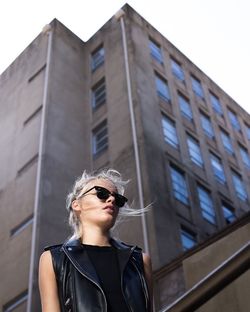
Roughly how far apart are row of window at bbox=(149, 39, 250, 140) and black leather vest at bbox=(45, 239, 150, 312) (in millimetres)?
→ 23803

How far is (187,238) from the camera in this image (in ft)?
65.4

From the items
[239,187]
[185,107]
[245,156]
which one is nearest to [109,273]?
[185,107]

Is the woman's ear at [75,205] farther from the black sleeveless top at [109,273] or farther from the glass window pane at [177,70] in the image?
the glass window pane at [177,70]

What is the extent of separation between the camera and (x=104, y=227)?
2.72m

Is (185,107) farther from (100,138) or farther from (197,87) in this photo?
(100,138)

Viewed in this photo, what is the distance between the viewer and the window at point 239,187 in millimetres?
27259

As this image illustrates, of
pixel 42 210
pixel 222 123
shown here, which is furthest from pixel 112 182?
pixel 222 123

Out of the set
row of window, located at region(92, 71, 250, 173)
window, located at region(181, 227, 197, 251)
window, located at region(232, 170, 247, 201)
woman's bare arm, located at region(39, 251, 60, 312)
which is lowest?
woman's bare arm, located at region(39, 251, 60, 312)

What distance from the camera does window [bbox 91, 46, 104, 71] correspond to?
93.1 feet

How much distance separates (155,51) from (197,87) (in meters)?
4.23

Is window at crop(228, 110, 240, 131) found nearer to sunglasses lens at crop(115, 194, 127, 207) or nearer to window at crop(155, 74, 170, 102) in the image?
window at crop(155, 74, 170, 102)

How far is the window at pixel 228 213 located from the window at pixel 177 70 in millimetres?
8857

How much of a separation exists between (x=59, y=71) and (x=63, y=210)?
9422mm

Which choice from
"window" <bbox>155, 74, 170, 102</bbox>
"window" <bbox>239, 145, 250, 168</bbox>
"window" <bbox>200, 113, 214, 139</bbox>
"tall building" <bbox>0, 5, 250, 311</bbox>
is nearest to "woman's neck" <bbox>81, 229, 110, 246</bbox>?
"tall building" <bbox>0, 5, 250, 311</bbox>
